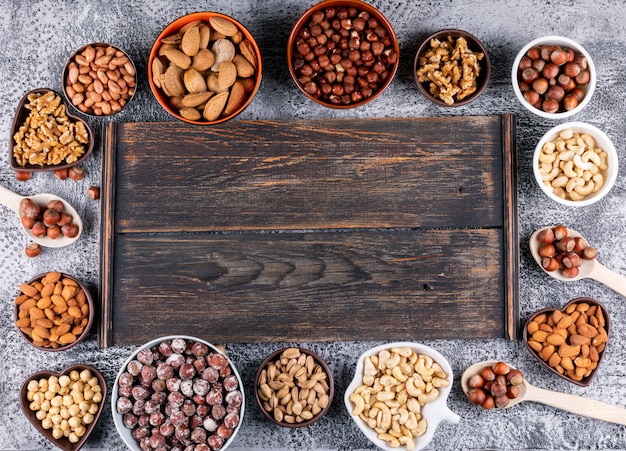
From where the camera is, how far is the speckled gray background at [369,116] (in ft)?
4.84

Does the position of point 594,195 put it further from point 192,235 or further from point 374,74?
point 192,235

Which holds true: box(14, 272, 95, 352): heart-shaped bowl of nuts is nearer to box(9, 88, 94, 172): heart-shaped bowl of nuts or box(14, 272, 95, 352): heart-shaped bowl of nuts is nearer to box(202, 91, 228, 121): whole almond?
box(9, 88, 94, 172): heart-shaped bowl of nuts

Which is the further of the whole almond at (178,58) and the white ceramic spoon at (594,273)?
the white ceramic spoon at (594,273)

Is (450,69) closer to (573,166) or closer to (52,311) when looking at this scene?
(573,166)

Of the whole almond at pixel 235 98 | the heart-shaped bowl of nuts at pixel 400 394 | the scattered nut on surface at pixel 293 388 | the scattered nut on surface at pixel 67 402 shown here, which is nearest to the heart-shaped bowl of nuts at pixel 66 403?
the scattered nut on surface at pixel 67 402

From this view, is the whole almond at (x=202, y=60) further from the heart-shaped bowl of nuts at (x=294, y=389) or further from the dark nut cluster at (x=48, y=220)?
the heart-shaped bowl of nuts at (x=294, y=389)

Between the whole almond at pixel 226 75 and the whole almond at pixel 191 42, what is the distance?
0.08 metres

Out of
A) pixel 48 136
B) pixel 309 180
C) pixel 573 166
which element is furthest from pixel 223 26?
pixel 573 166

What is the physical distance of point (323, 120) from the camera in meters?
1.46

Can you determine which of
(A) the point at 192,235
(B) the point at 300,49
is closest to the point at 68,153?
(A) the point at 192,235

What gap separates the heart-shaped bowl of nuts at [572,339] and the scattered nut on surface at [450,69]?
25.1 inches

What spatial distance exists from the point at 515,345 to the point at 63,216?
4.26ft

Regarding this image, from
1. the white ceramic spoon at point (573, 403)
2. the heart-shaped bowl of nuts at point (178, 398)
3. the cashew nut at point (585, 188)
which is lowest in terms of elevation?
the white ceramic spoon at point (573, 403)

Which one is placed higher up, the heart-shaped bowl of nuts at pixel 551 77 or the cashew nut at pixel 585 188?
the heart-shaped bowl of nuts at pixel 551 77
